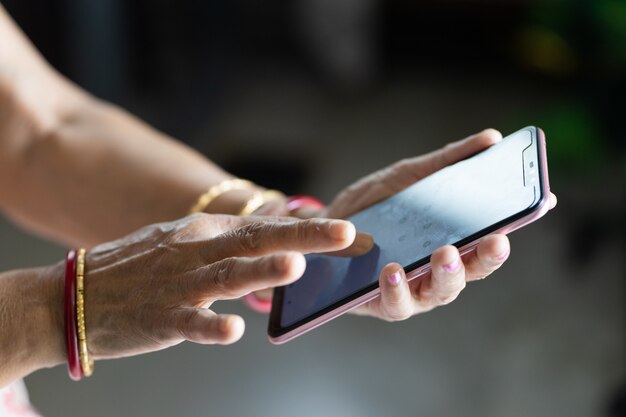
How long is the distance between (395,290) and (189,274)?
180mm

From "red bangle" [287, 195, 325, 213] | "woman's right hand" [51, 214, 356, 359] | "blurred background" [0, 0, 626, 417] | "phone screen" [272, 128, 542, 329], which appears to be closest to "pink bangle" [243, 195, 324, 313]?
"red bangle" [287, 195, 325, 213]

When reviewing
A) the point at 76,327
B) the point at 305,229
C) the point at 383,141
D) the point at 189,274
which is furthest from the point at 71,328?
the point at 383,141

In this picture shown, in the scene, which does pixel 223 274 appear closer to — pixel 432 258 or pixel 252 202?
pixel 432 258

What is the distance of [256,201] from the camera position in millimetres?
1027

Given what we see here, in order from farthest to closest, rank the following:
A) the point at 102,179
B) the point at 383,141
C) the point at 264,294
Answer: the point at 383,141
the point at 102,179
the point at 264,294

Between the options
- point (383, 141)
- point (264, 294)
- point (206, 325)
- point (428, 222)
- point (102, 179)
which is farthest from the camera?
point (383, 141)

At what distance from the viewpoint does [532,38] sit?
319 cm

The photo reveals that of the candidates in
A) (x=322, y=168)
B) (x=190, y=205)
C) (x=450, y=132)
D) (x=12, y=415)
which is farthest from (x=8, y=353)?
(x=450, y=132)

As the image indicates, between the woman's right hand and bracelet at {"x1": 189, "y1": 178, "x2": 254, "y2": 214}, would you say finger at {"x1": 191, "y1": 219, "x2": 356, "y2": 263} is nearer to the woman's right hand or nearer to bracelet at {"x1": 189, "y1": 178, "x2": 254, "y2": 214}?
the woman's right hand

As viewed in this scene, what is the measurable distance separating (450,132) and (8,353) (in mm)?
2360

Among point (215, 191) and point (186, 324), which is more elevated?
point (215, 191)

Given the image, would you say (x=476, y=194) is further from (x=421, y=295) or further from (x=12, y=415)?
(x=12, y=415)

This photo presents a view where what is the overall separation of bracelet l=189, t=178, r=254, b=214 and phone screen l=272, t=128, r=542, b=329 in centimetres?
19

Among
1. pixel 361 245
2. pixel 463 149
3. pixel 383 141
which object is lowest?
pixel 361 245
